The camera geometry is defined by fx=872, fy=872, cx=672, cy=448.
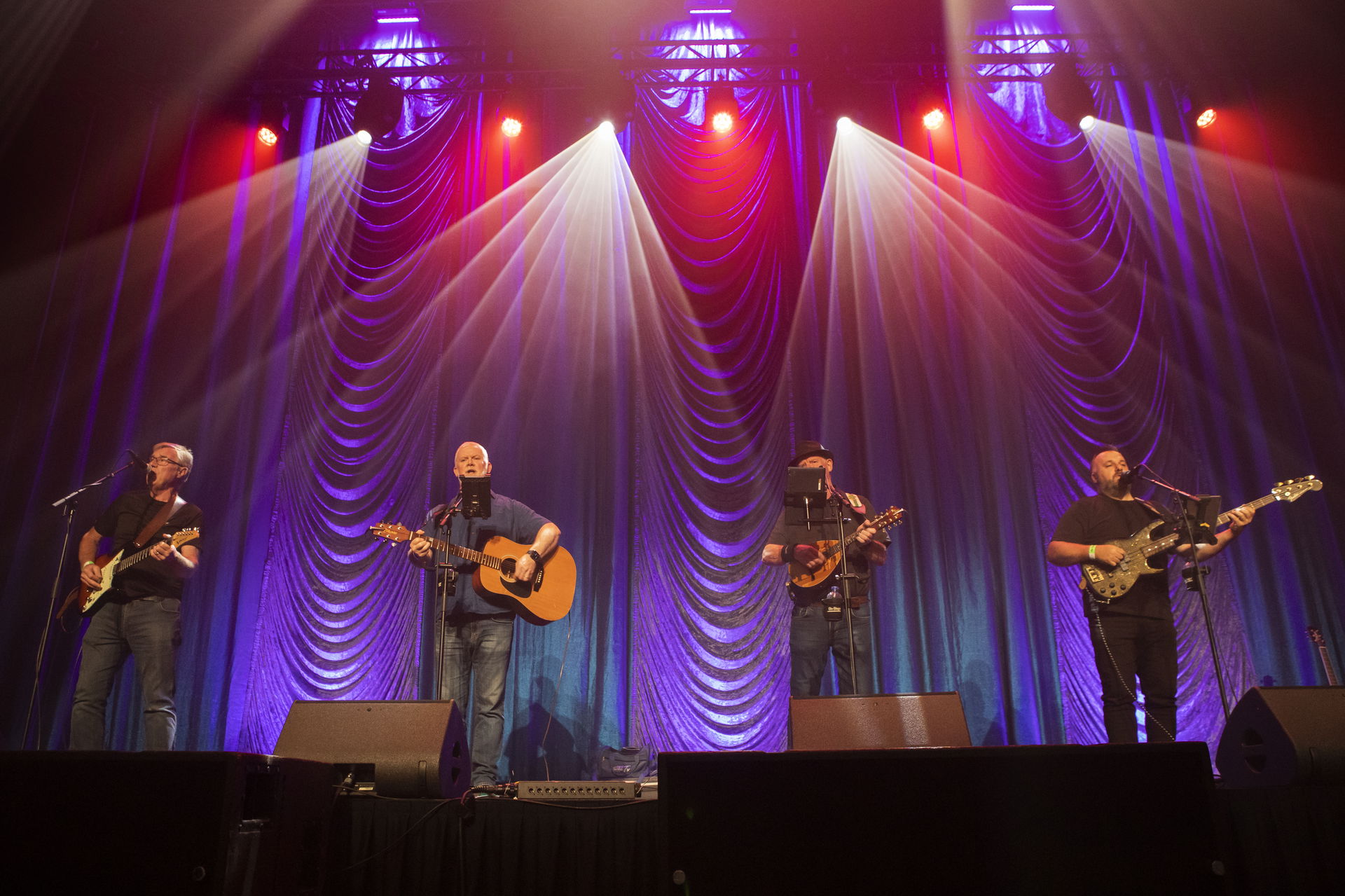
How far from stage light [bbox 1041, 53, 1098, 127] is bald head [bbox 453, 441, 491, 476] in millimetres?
6210

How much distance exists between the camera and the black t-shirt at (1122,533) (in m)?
4.86

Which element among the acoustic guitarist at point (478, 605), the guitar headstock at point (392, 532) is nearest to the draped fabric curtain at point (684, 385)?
the guitar headstock at point (392, 532)

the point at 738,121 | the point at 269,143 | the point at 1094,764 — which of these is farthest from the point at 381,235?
the point at 1094,764

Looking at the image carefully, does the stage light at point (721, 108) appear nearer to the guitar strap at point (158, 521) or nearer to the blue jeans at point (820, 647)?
the blue jeans at point (820, 647)

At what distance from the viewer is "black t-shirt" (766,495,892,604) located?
213 inches

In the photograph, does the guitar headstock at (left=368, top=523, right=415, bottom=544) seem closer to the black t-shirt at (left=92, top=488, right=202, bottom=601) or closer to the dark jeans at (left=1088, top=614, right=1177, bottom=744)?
the black t-shirt at (left=92, top=488, right=202, bottom=601)

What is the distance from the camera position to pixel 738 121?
27.0ft

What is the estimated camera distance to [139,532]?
16.9 ft

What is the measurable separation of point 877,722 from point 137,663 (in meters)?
4.05

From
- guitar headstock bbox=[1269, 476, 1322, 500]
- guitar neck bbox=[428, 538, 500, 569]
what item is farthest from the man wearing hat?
guitar headstock bbox=[1269, 476, 1322, 500]

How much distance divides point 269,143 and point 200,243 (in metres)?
1.22

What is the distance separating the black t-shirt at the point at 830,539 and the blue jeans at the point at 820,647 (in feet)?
0.30

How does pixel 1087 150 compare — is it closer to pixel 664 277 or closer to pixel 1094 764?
pixel 664 277

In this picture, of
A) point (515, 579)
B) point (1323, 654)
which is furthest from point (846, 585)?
point (1323, 654)
